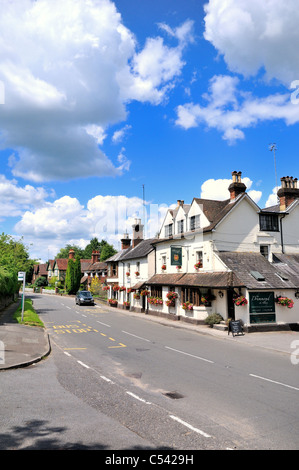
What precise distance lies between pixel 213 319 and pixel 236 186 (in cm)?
1067

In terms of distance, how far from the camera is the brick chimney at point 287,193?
28562 millimetres

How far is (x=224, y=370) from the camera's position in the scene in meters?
11.8

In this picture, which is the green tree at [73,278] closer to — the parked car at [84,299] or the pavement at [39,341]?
the parked car at [84,299]

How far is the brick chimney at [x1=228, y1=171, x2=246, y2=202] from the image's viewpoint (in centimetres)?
2623

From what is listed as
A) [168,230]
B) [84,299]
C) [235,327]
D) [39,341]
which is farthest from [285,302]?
[84,299]

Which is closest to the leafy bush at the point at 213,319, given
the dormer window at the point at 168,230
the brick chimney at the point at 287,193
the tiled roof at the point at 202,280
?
the tiled roof at the point at 202,280

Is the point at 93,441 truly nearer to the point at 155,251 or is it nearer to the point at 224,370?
the point at 224,370

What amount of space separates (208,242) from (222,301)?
4571 mm

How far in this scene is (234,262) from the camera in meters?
23.8

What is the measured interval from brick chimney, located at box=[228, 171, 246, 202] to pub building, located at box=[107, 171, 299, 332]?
0.08m

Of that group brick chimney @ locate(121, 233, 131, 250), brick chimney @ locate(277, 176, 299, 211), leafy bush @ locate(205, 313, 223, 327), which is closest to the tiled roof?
leafy bush @ locate(205, 313, 223, 327)

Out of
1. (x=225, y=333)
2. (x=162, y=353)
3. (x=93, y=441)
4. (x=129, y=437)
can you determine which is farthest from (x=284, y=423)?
(x=225, y=333)
